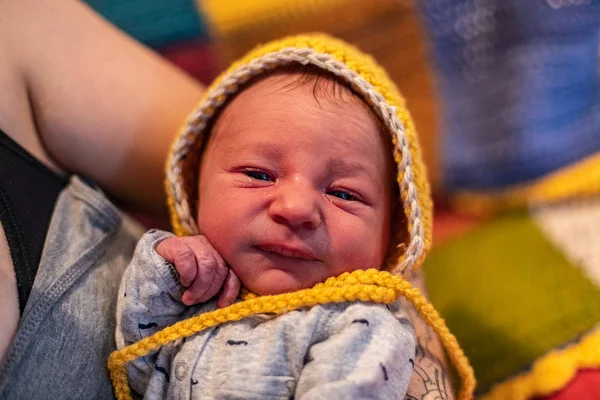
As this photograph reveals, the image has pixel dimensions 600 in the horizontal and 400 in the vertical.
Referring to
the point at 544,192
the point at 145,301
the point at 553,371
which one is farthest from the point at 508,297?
the point at 145,301

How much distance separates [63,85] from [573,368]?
3.18 ft

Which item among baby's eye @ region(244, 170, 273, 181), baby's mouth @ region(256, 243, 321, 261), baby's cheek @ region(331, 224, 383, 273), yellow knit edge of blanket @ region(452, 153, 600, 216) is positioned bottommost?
baby's mouth @ region(256, 243, 321, 261)

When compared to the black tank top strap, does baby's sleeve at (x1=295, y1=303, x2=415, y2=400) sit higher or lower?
lower

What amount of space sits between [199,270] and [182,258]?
0.10 ft

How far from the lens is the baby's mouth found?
810mm

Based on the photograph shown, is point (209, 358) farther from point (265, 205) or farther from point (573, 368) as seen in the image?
point (573, 368)

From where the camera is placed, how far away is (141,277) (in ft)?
2.73

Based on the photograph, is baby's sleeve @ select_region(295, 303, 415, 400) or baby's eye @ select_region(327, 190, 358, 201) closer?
baby's sleeve @ select_region(295, 303, 415, 400)

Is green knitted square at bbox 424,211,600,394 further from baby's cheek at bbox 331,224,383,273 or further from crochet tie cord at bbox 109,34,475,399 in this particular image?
baby's cheek at bbox 331,224,383,273

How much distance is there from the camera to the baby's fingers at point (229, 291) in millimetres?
841

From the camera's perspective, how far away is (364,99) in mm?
931

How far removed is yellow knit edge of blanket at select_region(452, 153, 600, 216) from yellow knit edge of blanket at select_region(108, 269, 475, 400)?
2.35 ft

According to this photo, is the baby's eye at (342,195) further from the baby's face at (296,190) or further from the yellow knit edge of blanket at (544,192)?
the yellow knit edge of blanket at (544,192)

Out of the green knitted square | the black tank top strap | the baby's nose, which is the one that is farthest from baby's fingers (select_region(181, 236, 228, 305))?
the green knitted square
